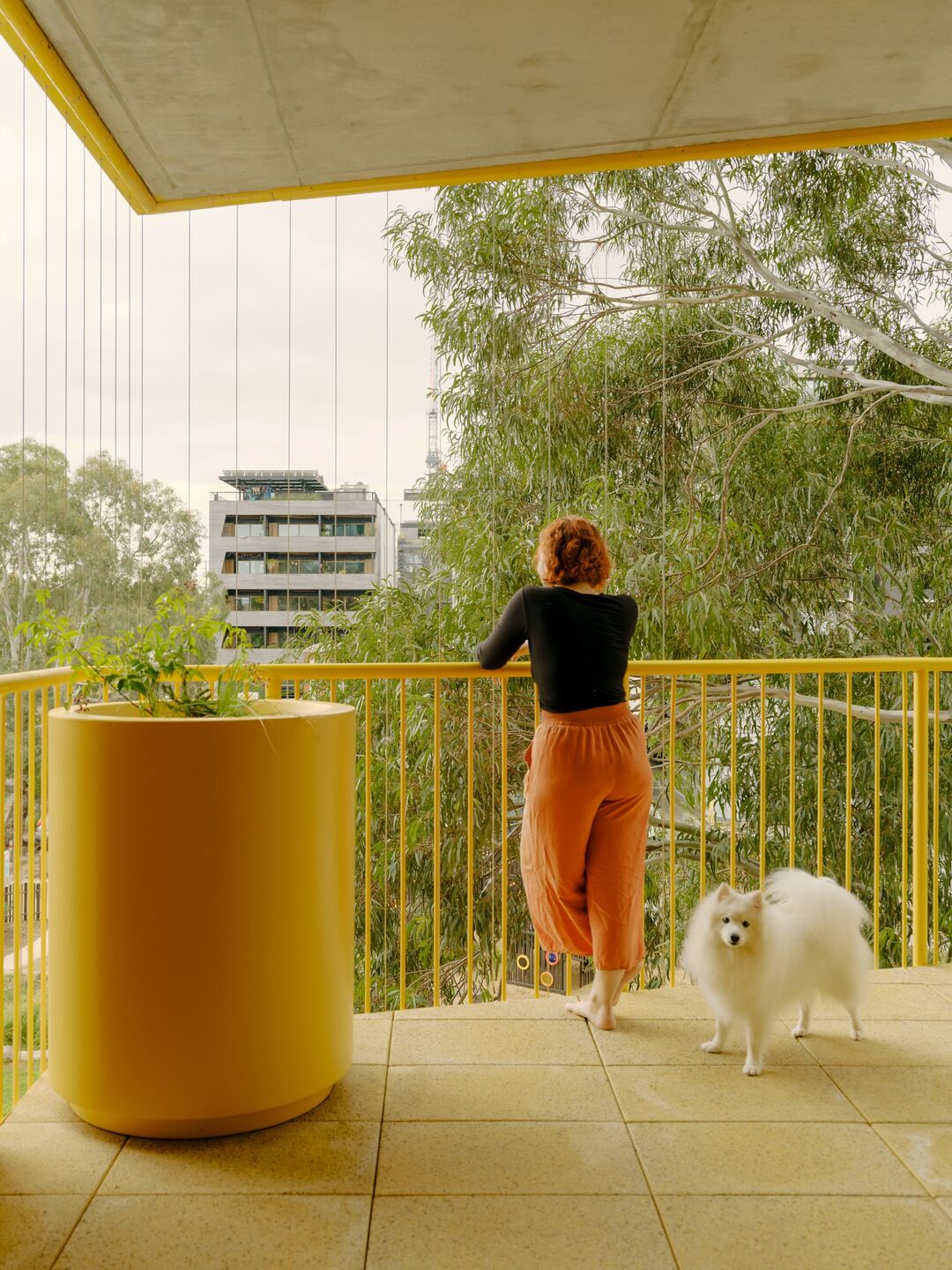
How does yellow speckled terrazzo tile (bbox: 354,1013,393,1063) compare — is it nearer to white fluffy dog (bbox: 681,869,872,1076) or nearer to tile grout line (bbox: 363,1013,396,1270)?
tile grout line (bbox: 363,1013,396,1270)

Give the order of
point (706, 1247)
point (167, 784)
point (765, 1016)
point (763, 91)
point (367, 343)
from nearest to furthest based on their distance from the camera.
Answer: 1. point (706, 1247)
2. point (167, 784)
3. point (765, 1016)
4. point (763, 91)
5. point (367, 343)

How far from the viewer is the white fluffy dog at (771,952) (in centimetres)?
236

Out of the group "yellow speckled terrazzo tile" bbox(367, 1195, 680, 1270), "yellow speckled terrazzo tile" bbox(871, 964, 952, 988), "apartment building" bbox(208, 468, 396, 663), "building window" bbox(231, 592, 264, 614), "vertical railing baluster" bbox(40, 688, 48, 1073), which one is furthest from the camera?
"apartment building" bbox(208, 468, 396, 663)

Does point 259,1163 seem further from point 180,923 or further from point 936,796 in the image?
point 936,796

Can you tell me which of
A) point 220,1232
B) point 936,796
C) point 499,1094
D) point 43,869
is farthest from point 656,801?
point 220,1232

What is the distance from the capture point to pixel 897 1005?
9.37 ft

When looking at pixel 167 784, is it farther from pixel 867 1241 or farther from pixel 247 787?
pixel 867 1241

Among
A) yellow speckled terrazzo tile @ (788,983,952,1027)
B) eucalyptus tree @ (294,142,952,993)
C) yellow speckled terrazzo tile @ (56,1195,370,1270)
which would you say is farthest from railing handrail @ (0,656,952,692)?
eucalyptus tree @ (294,142,952,993)

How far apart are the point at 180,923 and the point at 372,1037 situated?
2.84ft

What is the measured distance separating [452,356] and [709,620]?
2574 mm

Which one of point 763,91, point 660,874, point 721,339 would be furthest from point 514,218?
point 660,874

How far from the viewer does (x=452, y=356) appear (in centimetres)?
688

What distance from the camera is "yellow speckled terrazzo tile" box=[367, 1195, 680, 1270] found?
1630 millimetres

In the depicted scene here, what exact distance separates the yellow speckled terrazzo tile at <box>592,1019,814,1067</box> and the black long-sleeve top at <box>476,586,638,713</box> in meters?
0.88
